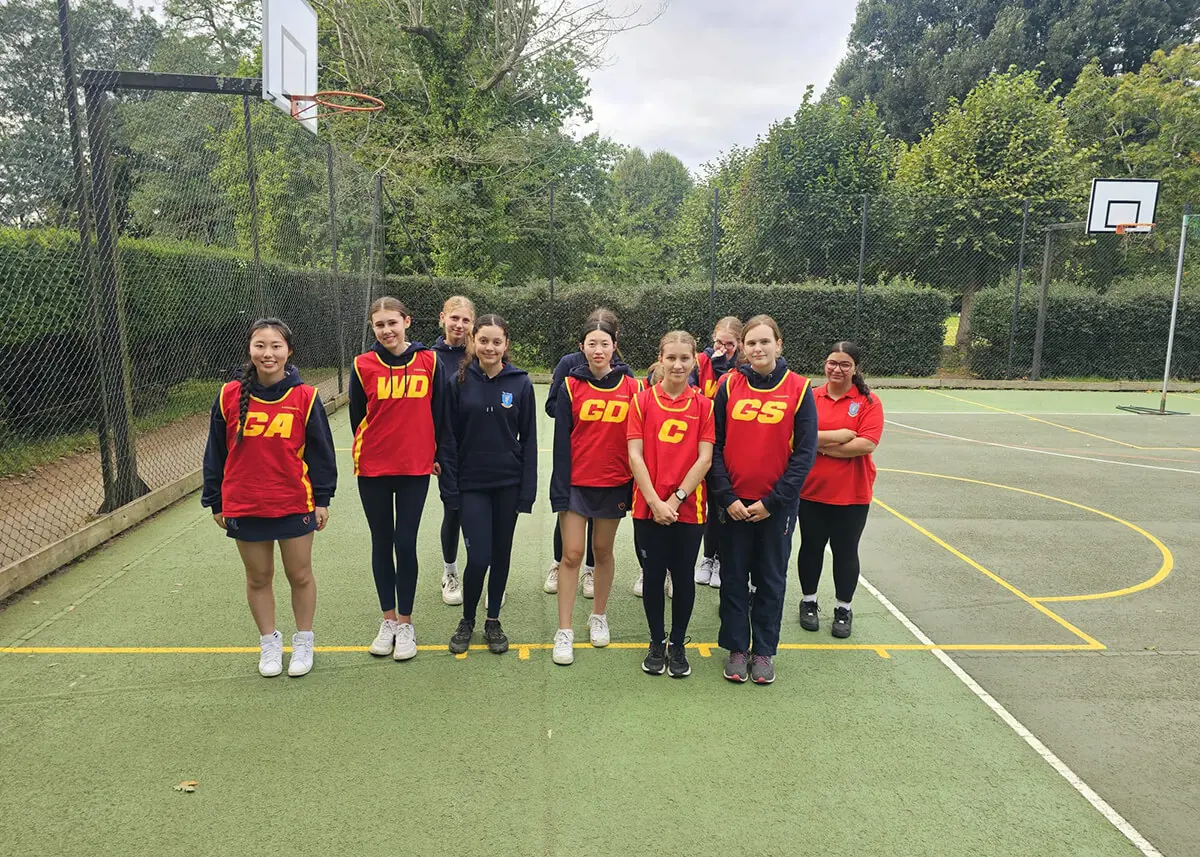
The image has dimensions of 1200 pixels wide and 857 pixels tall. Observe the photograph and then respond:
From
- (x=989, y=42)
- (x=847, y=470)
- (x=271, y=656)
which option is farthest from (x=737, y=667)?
(x=989, y=42)

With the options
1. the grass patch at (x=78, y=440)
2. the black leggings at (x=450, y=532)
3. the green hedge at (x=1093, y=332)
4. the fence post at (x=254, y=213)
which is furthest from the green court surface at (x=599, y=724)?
the green hedge at (x=1093, y=332)

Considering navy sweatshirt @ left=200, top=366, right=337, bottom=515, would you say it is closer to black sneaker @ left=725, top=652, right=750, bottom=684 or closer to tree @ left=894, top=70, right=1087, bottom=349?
black sneaker @ left=725, top=652, right=750, bottom=684

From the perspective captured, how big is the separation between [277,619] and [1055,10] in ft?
154

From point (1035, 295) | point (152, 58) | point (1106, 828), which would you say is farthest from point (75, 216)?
point (1035, 295)

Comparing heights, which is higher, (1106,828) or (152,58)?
(152,58)

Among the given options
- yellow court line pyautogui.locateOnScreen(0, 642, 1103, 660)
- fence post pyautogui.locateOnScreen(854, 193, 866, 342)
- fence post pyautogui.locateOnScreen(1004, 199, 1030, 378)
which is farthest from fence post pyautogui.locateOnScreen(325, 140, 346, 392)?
fence post pyautogui.locateOnScreen(1004, 199, 1030, 378)

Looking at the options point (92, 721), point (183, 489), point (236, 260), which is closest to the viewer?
point (92, 721)

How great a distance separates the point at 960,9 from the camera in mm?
40969

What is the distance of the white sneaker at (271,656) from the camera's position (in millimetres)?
3303

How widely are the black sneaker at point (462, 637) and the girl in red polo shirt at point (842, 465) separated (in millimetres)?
1756

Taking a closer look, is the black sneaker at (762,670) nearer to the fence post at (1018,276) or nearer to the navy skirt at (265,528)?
the navy skirt at (265,528)

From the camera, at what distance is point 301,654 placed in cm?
334

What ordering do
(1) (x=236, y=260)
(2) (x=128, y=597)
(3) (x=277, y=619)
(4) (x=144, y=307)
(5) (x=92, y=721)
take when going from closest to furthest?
(5) (x=92, y=721), (3) (x=277, y=619), (2) (x=128, y=597), (4) (x=144, y=307), (1) (x=236, y=260)

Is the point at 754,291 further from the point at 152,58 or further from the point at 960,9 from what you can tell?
the point at 960,9
